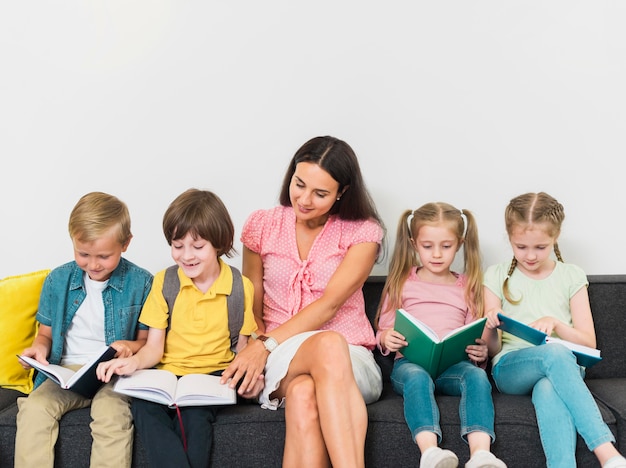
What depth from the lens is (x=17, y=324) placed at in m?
2.64

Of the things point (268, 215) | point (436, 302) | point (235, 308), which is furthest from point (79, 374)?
point (436, 302)

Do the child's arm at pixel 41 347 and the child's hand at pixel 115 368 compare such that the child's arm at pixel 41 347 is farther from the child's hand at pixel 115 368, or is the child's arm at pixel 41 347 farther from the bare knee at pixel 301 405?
the bare knee at pixel 301 405

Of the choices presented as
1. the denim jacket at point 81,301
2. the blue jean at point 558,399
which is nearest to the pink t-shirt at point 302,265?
the denim jacket at point 81,301

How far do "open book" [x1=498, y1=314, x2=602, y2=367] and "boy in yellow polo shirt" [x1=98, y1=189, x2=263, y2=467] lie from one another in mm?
838

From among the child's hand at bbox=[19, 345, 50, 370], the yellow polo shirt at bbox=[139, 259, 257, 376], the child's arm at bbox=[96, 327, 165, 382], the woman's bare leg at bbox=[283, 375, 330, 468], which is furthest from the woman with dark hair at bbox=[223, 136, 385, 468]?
the child's hand at bbox=[19, 345, 50, 370]

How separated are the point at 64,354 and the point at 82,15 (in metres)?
1.39

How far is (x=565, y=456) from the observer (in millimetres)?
2240

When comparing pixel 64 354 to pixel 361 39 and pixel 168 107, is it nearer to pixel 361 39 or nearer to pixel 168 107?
pixel 168 107

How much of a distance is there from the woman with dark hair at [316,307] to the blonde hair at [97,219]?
475 mm

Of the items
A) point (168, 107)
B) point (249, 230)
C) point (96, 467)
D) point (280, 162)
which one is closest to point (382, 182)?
point (280, 162)

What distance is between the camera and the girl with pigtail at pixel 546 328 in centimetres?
Answer: 228

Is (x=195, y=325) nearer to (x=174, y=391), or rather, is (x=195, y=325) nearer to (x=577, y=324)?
(x=174, y=391)

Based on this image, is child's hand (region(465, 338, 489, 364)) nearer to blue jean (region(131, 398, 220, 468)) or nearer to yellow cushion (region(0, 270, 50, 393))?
blue jean (region(131, 398, 220, 468))

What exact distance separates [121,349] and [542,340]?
4.39 feet
